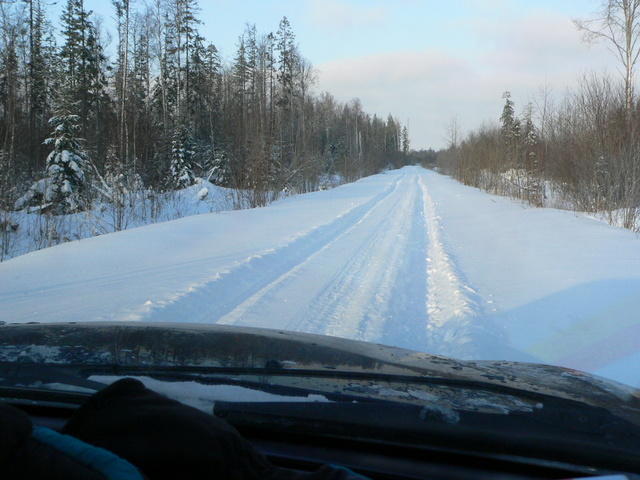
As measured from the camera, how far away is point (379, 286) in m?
7.12

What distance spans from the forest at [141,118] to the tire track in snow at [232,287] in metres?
6.93

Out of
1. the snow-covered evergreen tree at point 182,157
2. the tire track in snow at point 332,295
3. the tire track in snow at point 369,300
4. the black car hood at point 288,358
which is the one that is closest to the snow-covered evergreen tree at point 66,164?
the snow-covered evergreen tree at point 182,157

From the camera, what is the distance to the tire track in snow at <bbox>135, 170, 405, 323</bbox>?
18.7 ft

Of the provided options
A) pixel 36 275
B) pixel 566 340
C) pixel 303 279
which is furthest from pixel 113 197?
pixel 566 340

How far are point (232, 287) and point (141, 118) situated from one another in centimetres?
1737

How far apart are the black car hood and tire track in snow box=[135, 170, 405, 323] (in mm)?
2819

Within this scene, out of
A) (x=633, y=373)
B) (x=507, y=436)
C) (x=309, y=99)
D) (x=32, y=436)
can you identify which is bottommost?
(x=633, y=373)

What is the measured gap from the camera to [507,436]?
148 cm

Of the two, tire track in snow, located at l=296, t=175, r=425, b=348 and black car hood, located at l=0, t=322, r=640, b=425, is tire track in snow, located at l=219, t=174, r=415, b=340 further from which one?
black car hood, located at l=0, t=322, r=640, b=425

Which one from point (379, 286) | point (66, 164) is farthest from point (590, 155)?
point (66, 164)

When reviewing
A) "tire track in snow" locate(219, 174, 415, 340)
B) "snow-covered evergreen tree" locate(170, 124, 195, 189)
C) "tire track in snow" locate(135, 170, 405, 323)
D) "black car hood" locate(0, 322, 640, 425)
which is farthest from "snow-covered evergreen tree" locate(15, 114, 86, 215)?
"black car hood" locate(0, 322, 640, 425)

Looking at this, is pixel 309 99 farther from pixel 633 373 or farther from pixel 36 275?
pixel 633 373

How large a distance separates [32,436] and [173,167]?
31616 millimetres

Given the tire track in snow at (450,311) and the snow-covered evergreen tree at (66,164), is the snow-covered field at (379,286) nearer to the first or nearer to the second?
the tire track in snow at (450,311)
